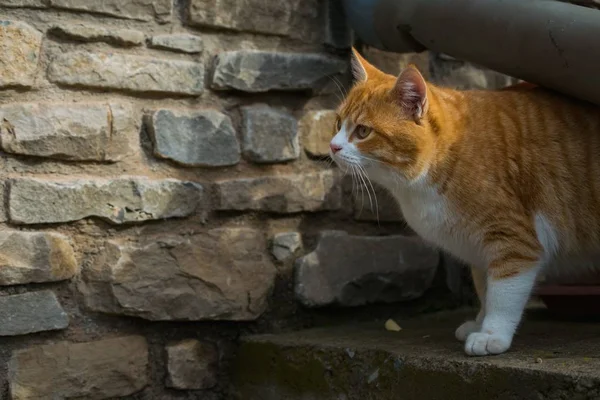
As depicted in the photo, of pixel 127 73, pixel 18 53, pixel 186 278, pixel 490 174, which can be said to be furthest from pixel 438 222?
pixel 18 53

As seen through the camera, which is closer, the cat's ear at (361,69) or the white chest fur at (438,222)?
the white chest fur at (438,222)

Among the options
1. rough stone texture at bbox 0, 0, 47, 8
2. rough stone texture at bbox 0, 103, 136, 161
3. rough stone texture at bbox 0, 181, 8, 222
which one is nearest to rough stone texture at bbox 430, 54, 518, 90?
rough stone texture at bbox 0, 103, 136, 161

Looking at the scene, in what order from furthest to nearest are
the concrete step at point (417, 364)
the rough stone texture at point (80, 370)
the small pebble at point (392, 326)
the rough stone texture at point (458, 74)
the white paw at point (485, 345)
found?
1. the rough stone texture at point (458, 74)
2. the small pebble at point (392, 326)
3. the rough stone texture at point (80, 370)
4. the white paw at point (485, 345)
5. the concrete step at point (417, 364)

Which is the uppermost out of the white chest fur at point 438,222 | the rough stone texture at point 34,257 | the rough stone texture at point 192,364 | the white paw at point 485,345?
the white chest fur at point 438,222

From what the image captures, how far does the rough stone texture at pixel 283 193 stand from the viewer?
2559mm

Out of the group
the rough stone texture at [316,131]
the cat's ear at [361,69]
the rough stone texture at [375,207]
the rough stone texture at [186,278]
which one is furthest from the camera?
the rough stone texture at [375,207]

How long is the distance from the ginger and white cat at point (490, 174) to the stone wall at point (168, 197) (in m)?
0.44

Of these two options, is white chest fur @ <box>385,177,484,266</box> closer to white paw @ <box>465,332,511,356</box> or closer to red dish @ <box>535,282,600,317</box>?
white paw @ <box>465,332,511,356</box>

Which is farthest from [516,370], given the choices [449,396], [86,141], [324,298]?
[86,141]

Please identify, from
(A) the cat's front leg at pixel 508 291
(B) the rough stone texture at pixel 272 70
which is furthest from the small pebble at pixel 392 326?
(B) the rough stone texture at pixel 272 70

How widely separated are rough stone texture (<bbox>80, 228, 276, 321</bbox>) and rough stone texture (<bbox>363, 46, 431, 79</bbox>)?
797 mm

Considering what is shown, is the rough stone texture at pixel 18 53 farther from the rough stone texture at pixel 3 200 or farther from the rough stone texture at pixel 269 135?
the rough stone texture at pixel 269 135

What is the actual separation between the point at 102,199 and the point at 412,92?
3.11ft

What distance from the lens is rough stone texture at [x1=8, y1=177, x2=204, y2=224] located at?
223cm
